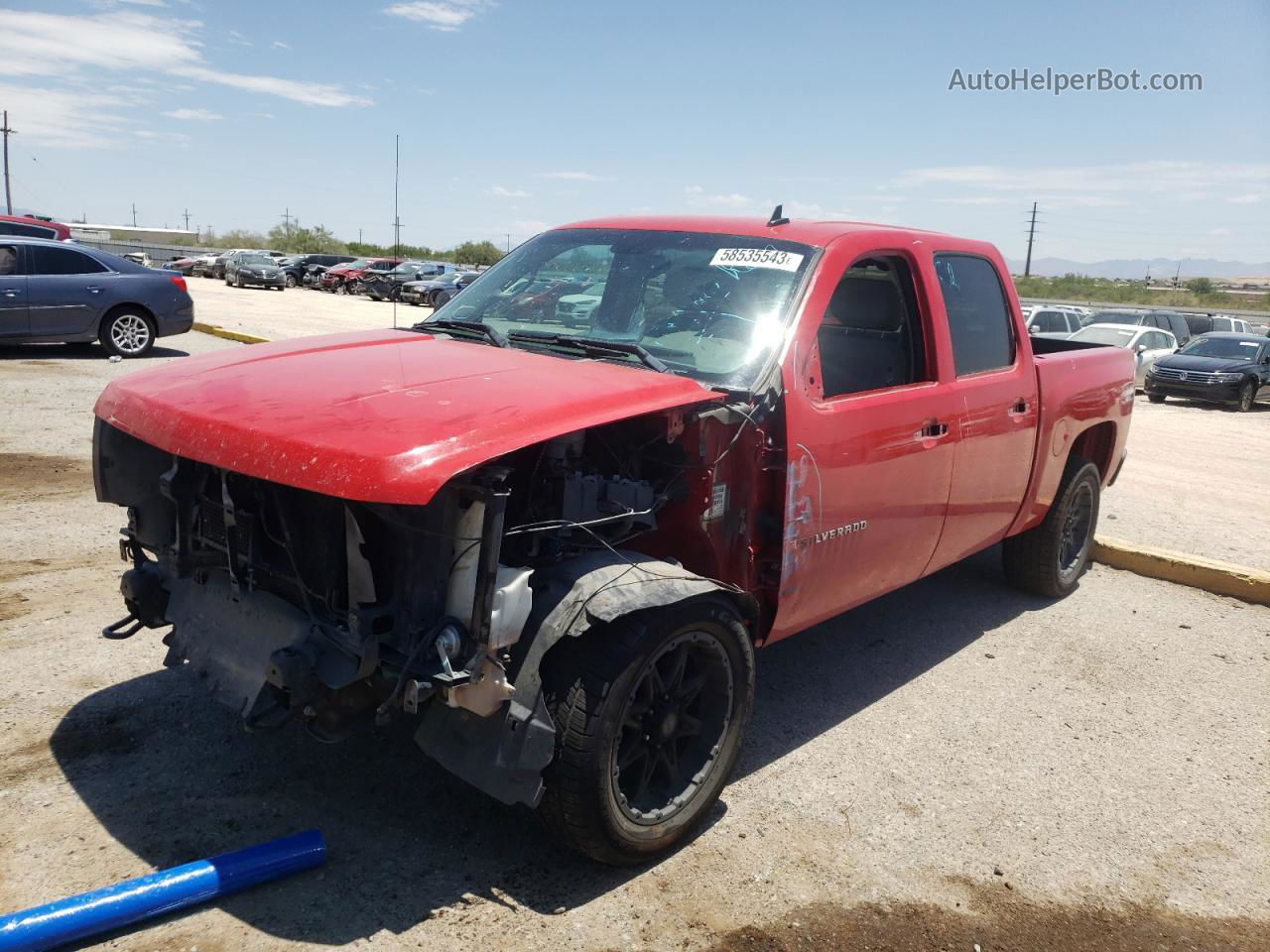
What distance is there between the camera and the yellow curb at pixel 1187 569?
242 inches

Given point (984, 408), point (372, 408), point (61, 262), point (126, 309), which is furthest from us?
point (126, 309)

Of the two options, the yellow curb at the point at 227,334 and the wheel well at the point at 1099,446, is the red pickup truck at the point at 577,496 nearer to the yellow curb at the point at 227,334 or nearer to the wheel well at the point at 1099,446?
the wheel well at the point at 1099,446

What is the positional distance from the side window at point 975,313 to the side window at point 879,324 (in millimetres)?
253

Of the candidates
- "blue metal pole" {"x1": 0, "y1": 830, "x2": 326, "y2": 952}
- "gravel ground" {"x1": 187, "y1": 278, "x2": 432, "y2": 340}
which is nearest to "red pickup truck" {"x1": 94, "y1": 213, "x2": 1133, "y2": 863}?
"blue metal pole" {"x1": 0, "y1": 830, "x2": 326, "y2": 952}

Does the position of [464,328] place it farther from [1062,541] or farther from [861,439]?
[1062,541]

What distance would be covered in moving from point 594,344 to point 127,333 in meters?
12.1

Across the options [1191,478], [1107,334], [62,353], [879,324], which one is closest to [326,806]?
[879,324]

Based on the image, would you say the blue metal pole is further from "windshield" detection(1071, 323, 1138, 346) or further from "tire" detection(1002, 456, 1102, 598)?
"windshield" detection(1071, 323, 1138, 346)

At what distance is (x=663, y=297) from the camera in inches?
157

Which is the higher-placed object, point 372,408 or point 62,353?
point 372,408

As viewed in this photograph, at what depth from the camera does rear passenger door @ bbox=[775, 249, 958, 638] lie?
11.8ft

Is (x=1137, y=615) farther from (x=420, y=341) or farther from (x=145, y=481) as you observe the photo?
(x=145, y=481)

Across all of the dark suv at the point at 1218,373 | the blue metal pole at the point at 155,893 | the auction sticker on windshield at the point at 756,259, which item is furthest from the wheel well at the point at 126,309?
the dark suv at the point at 1218,373

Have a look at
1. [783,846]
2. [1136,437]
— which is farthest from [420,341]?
[1136,437]
